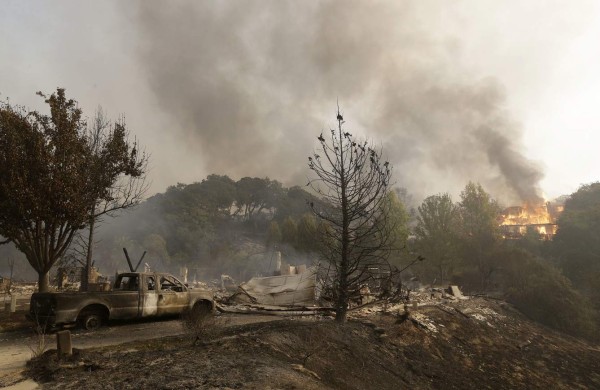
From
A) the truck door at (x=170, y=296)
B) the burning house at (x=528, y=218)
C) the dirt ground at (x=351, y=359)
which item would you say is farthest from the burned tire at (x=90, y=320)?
the burning house at (x=528, y=218)

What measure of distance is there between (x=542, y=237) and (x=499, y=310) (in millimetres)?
28644

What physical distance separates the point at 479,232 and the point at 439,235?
687cm

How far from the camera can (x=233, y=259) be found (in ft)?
169

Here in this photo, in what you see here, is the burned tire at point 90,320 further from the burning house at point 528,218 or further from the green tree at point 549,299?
the burning house at point 528,218

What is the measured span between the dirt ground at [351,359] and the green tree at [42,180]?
5483mm

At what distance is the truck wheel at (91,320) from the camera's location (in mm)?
9586

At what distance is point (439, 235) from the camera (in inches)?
1286

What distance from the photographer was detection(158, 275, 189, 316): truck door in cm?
1119

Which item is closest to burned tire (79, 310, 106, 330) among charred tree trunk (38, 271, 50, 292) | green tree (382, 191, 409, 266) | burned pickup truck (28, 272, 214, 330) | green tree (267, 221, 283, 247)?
burned pickup truck (28, 272, 214, 330)

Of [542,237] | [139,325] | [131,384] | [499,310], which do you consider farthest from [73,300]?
[542,237]

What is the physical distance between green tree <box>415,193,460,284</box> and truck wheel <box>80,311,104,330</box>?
28.6 m

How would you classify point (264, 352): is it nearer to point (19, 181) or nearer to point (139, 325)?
point (139, 325)

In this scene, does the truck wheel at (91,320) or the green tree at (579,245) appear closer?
the truck wheel at (91,320)

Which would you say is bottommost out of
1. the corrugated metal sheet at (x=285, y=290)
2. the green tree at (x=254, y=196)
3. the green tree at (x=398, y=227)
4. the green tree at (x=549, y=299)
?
the green tree at (x=549, y=299)
